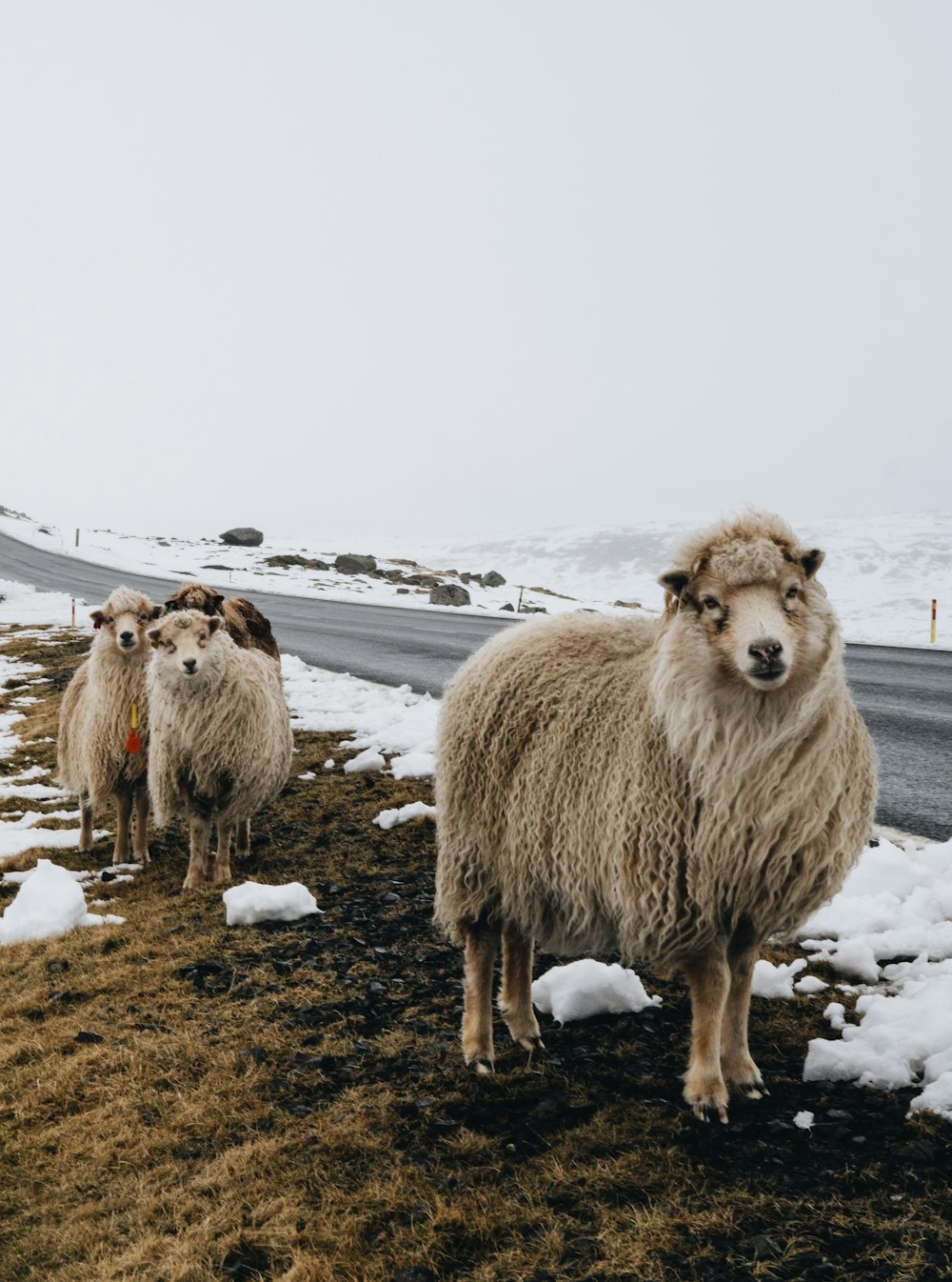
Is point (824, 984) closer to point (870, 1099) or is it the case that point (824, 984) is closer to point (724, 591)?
point (870, 1099)

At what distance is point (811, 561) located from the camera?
3.36 m

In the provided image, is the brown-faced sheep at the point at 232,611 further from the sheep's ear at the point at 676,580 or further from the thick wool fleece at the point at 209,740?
the sheep's ear at the point at 676,580

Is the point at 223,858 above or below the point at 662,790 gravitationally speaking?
below

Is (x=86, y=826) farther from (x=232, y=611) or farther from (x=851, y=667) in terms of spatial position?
(x=851, y=667)

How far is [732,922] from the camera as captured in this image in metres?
3.46

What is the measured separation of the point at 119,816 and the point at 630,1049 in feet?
17.9

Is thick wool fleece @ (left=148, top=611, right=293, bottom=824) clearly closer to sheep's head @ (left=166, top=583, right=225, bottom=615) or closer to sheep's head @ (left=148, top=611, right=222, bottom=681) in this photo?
sheep's head @ (left=148, top=611, right=222, bottom=681)

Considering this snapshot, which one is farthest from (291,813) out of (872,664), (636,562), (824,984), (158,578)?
(636,562)

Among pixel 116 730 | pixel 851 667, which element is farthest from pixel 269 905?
pixel 851 667

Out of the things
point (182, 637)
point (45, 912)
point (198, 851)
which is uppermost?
point (182, 637)

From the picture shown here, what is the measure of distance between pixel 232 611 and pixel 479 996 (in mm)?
5769

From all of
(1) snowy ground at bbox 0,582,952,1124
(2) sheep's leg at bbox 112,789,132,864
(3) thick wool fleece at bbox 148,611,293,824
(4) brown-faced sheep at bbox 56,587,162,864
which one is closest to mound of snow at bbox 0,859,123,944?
(1) snowy ground at bbox 0,582,952,1124

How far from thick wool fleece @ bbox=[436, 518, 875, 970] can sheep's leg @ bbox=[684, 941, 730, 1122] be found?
0.30 feet

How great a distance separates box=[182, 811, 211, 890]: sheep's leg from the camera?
6.76 m
